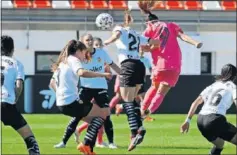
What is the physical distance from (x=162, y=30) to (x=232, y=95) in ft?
12.5

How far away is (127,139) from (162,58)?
2236mm

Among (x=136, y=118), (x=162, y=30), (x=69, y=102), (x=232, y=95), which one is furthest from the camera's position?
(x=162, y=30)

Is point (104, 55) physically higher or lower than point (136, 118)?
higher

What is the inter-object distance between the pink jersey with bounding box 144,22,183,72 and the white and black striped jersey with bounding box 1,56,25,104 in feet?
12.9

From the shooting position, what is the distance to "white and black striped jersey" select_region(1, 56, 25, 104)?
A: 10711 millimetres

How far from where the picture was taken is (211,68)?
34.7m

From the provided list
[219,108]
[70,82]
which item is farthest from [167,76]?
[219,108]

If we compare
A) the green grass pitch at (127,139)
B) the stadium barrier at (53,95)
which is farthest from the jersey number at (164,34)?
the stadium barrier at (53,95)

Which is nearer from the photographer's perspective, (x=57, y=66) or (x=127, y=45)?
(x=57, y=66)

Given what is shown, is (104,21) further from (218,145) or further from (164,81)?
(218,145)

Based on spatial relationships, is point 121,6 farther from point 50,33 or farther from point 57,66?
point 57,66

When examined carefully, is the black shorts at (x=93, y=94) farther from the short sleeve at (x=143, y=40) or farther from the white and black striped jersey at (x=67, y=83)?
the white and black striped jersey at (x=67, y=83)

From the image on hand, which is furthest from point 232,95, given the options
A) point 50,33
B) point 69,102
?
point 50,33

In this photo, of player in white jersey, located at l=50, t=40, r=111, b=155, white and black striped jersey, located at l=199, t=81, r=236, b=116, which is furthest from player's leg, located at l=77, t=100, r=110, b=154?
white and black striped jersey, located at l=199, t=81, r=236, b=116
